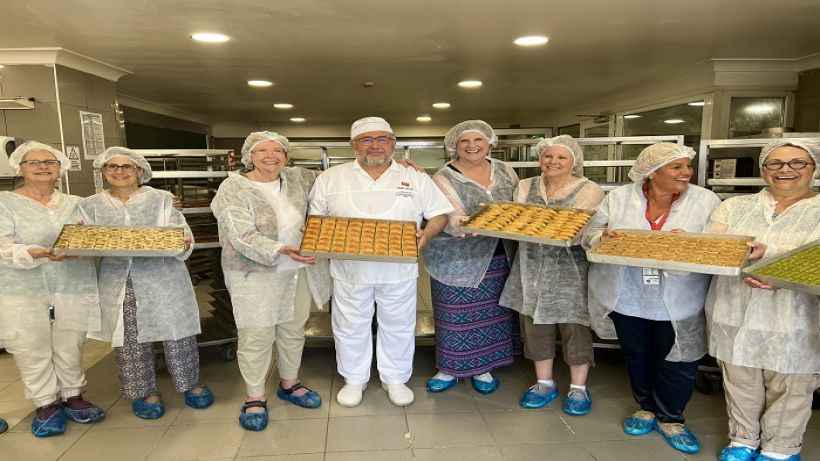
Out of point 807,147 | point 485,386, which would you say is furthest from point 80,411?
point 807,147

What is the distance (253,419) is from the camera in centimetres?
232

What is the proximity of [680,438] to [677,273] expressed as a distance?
0.77 meters

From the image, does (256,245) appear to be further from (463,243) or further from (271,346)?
(463,243)

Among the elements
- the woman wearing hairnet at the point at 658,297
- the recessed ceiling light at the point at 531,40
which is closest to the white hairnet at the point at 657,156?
the woman wearing hairnet at the point at 658,297

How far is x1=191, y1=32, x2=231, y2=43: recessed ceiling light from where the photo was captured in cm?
308

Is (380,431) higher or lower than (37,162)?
lower

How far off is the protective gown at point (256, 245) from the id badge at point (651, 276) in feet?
5.11

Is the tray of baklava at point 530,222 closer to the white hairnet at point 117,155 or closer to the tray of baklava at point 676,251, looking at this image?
the tray of baklava at point 676,251

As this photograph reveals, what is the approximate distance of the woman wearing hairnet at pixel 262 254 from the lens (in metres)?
2.16

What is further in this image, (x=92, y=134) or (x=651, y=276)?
(x=92, y=134)

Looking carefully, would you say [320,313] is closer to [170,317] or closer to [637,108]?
[170,317]

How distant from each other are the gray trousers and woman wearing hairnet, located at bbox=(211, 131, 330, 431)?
0.33 m

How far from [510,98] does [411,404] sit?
15.6ft

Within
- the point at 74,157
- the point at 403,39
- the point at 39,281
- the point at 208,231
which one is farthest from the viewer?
the point at 74,157
